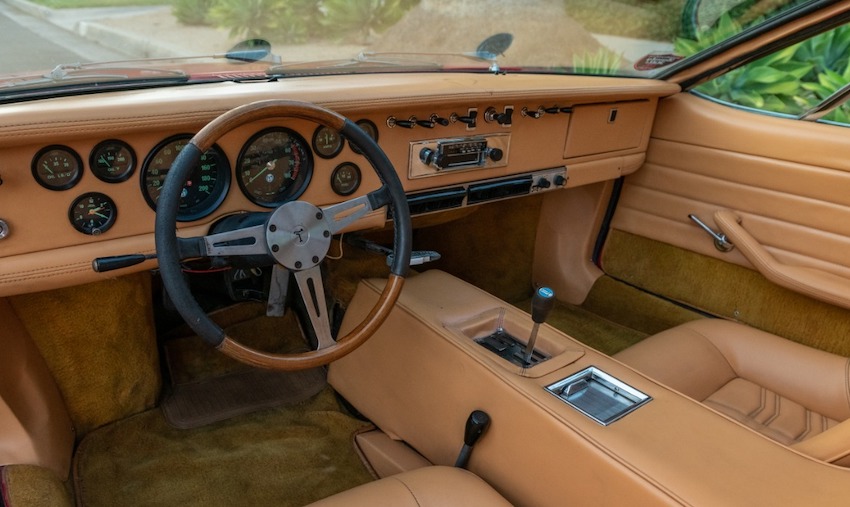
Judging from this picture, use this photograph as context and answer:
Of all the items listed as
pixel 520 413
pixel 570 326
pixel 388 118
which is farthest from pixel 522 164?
pixel 520 413

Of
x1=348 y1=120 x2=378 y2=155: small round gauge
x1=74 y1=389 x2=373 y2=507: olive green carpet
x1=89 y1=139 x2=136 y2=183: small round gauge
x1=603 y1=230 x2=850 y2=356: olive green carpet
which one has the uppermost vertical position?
x1=348 y1=120 x2=378 y2=155: small round gauge

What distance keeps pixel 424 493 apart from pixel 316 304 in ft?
1.58

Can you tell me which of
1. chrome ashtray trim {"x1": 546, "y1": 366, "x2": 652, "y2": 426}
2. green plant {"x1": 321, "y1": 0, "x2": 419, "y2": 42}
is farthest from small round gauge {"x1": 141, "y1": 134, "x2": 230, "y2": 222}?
green plant {"x1": 321, "y1": 0, "x2": 419, "y2": 42}

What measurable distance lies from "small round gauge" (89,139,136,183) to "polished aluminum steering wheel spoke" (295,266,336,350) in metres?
0.46

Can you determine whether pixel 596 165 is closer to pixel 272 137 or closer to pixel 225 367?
pixel 272 137

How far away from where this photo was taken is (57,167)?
130 cm

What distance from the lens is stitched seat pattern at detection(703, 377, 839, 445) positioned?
1.67 m

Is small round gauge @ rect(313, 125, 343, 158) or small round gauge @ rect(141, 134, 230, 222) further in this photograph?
small round gauge @ rect(313, 125, 343, 158)

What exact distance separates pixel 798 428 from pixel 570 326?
3.39 ft

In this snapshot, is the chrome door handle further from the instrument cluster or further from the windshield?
the instrument cluster

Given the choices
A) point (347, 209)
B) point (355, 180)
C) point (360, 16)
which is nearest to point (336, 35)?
point (360, 16)

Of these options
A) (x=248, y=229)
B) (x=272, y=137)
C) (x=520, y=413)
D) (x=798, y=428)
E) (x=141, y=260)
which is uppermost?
(x=272, y=137)

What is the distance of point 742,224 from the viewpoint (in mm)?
2297

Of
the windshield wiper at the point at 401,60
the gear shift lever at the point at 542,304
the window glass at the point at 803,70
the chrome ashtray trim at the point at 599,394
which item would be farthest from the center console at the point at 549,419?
the window glass at the point at 803,70
